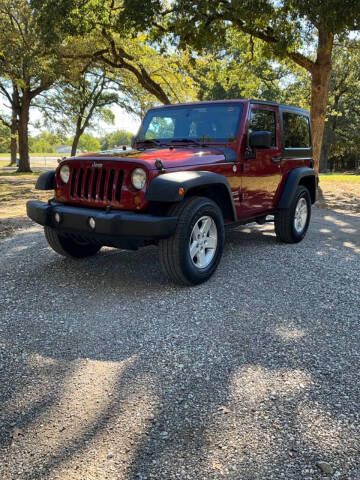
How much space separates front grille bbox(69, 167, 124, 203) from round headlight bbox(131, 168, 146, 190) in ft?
0.48

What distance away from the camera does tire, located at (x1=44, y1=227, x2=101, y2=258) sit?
5102 millimetres

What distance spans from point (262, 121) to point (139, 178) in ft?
7.28

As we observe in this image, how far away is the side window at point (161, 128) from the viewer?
17.8ft

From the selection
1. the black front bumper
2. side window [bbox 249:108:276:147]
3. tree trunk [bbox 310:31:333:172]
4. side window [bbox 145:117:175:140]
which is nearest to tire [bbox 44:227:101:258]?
the black front bumper

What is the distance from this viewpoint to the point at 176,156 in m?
4.48

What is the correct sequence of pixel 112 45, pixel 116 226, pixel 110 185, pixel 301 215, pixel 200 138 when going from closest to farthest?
pixel 116 226 → pixel 110 185 → pixel 200 138 → pixel 301 215 → pixel 112 45

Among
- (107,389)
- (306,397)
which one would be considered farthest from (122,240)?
(306,397)

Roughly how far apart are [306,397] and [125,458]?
111 centimetres

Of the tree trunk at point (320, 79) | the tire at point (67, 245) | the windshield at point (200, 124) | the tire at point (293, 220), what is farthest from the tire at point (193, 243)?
the tree trunk at point (320, 79)

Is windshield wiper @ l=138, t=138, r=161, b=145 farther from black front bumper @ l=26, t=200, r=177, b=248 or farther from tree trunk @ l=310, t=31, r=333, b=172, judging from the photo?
tree trunk @ l=310, t=31, r=333, b=172

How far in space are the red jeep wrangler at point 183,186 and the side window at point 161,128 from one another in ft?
0.05

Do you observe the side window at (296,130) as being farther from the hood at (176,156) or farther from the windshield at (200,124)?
the hood at (176,156)

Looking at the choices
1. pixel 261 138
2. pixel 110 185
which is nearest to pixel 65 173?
pixel 110 185

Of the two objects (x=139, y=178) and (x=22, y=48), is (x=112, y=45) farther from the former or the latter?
(x=139, y=178)
